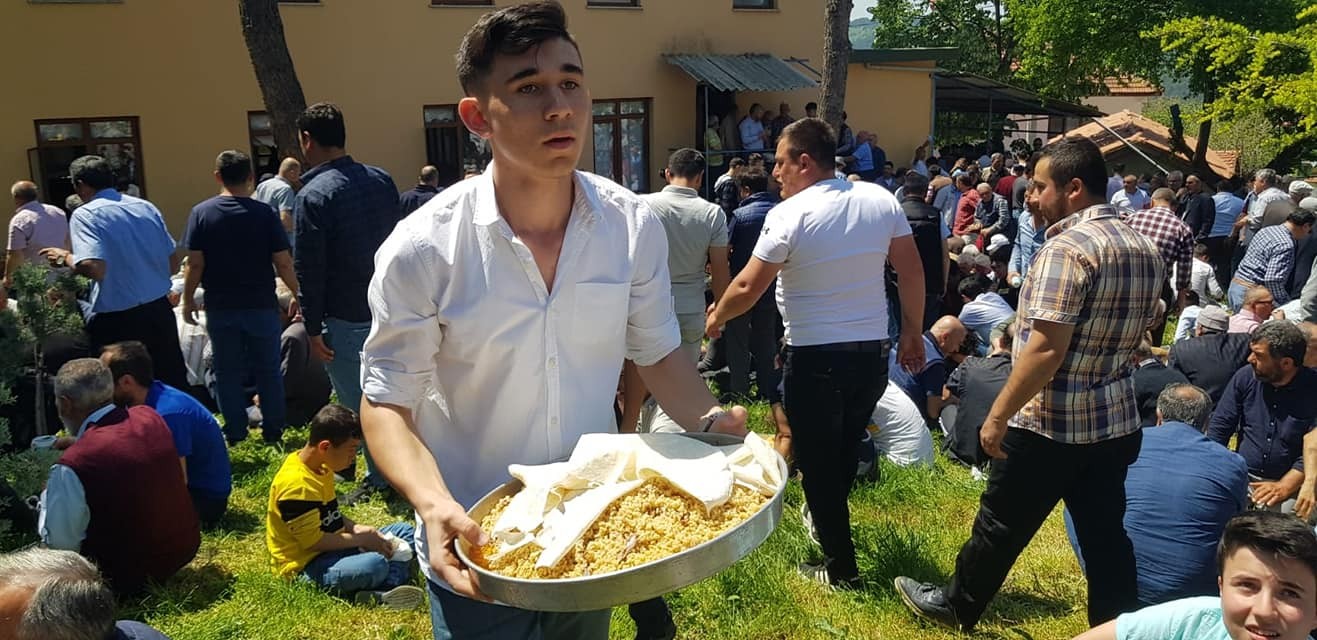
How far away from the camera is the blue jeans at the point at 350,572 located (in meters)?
4.57

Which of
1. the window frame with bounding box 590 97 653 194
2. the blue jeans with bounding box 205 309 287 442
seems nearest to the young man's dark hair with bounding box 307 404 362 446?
the blue jeans with bounding box 205 309 287 442

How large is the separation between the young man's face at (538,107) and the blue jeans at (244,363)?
4898 mm

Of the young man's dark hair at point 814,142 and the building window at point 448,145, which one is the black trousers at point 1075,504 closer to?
the young man's dark hair at point 814,142

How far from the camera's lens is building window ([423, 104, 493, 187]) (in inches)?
663

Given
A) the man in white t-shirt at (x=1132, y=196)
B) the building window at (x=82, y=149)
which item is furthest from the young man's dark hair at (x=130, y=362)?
the man in white t-shirt at (x=1132, y=196)

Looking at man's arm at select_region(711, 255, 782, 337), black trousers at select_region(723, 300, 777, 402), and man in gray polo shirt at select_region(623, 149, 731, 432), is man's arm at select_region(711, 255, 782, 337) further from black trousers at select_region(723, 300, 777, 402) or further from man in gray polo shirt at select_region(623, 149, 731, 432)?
black trousers at select_region(723, 300, 777, 402)

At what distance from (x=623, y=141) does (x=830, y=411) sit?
15781mm

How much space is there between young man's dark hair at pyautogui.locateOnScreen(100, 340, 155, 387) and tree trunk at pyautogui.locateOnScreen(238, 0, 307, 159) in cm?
616

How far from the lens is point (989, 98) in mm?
28266

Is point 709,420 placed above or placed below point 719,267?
above

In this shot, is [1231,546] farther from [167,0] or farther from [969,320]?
[167,0]

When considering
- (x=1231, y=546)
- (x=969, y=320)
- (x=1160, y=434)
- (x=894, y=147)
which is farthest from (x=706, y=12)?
(x=1231, y=546)

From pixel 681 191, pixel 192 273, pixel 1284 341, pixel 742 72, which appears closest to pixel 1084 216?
pixel 1284 341

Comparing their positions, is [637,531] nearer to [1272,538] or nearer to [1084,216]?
[1272,538]
